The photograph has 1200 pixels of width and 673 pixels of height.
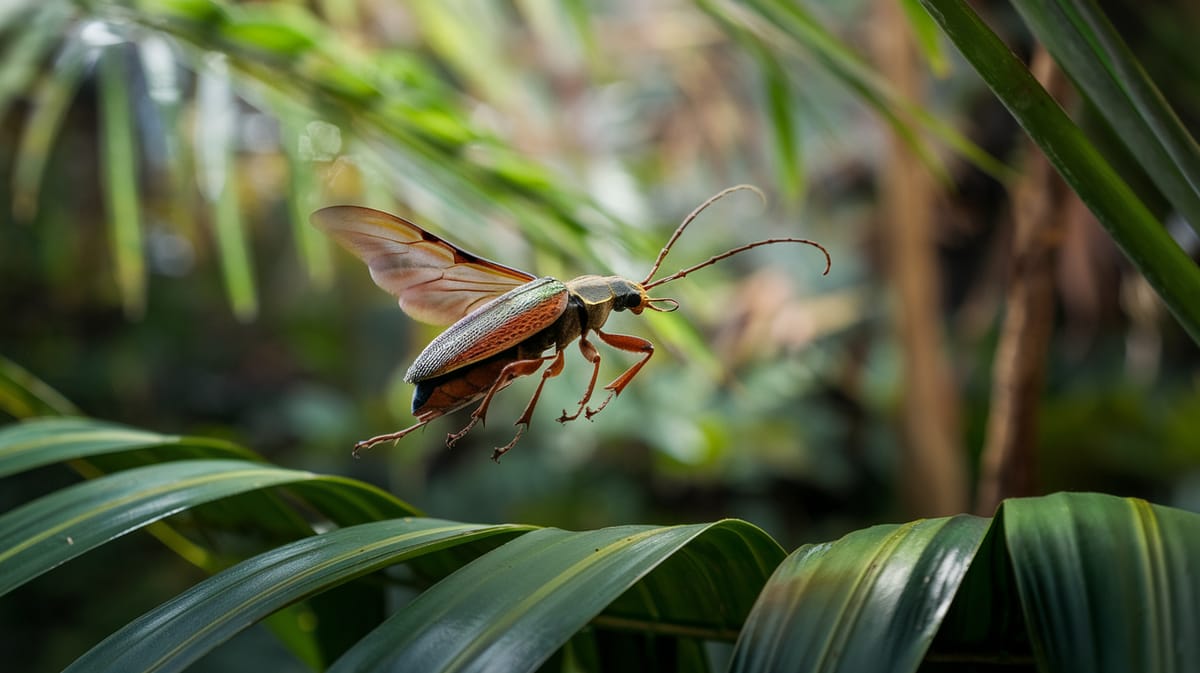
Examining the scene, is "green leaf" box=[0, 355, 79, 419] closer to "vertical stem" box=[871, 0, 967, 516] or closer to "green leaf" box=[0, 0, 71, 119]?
"green leaf" box=[0, 0, 71, 119]

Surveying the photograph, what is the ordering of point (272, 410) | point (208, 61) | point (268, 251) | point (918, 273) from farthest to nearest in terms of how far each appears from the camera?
1. point (268, 251)
2. point (272, 410)
3. point (918, 273)
4. point (208, 61)

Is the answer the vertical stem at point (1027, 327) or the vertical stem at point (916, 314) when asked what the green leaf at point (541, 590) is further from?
the vertical stem at point (916, 314)

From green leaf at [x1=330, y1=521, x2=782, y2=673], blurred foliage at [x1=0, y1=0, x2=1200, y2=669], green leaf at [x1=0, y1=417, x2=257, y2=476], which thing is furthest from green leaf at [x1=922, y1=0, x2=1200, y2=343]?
blurred foliage at [x1=0, y1=0, x2=1200, y2=669]

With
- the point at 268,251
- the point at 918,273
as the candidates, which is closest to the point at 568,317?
the point at 918,273

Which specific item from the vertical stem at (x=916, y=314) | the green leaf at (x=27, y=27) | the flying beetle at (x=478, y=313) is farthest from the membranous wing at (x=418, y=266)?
the vertical stem at (x=916, y=314)

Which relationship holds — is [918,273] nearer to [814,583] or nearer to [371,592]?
[371,592]

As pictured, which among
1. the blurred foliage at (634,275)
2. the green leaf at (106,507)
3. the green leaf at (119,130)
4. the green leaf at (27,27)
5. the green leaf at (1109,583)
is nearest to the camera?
the green leaf at (1109,583)

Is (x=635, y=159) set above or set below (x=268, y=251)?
above
